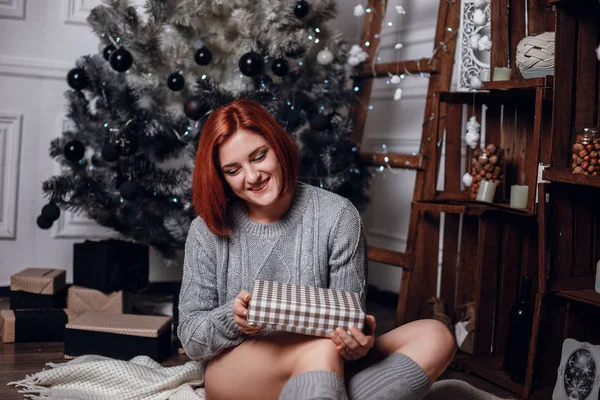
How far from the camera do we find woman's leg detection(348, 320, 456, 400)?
1.56 meters

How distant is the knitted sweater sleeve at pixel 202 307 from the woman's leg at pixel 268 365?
3 cm

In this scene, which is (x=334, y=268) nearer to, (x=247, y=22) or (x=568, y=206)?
(x=568, y=206)

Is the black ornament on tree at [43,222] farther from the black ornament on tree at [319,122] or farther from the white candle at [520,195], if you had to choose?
the white candle at [520,195]

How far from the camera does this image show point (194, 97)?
2.62m

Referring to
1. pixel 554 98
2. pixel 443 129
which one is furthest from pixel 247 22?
pixel 554 98

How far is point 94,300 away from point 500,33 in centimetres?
173

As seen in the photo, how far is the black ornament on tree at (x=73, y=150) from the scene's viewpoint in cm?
262

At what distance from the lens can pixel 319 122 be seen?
2.69 meters

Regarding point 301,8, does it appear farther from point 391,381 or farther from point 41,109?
point 391,381

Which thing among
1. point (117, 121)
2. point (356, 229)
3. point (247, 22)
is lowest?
point (356, 229)

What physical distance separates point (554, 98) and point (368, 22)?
1.23 metres

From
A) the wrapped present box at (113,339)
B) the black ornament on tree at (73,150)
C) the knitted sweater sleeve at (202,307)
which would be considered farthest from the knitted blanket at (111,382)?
the black ornament on tree at (73,150)

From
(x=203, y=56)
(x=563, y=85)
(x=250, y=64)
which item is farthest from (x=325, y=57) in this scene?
(x=563, y=85)

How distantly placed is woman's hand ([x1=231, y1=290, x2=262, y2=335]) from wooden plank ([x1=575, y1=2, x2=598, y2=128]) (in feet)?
3.53
